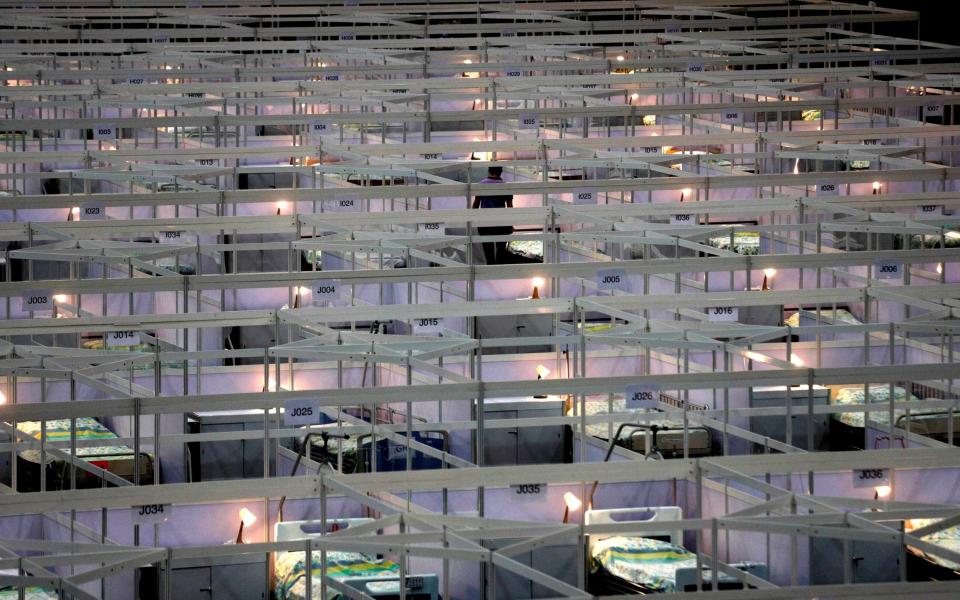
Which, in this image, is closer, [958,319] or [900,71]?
[958,319]

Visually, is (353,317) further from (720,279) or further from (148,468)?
(720,279)

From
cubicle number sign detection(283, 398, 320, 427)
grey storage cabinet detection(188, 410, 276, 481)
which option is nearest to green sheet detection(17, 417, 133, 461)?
grey storage cabinet detection(188, 410, 276, 481)

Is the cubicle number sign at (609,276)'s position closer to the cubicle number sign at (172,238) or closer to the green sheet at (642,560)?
the green sheet at (642,560)

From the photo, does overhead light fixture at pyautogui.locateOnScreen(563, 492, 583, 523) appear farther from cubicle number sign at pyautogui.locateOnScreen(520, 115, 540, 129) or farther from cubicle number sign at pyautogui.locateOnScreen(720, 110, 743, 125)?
cubicle number sign at pyautogui.locateOnScreen(720, 110, 743, 125)

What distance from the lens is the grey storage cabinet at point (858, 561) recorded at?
8906mm

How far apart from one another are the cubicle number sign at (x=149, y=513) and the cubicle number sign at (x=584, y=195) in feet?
19.4

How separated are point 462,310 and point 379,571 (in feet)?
6.77

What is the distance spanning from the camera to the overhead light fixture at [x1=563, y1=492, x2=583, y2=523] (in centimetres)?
954

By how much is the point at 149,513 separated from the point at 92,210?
240 inches

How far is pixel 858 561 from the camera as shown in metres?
8.95

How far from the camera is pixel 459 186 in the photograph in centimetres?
Result: 1242

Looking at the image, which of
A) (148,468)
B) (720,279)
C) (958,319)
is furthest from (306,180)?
(958,319)

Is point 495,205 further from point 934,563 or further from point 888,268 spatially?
point 934,563

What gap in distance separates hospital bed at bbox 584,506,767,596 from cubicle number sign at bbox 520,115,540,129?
6501 mm
